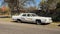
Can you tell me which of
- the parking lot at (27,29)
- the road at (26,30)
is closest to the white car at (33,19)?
the parking lot at (27,29)

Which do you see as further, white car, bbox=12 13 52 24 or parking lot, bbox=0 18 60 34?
white car, bbox=12 13 52 24

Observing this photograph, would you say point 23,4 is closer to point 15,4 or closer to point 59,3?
point 15,4

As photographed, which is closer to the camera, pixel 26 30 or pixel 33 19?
pixel 26 30

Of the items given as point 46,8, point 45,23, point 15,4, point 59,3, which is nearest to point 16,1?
point 15,4

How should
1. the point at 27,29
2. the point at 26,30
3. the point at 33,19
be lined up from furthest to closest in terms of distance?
the point at 33,19
the point at 27,29
the point at 26,30

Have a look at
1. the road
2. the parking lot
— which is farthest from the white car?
the road

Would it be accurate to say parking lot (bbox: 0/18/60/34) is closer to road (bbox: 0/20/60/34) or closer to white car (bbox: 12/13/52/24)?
road (bbox: 0/20/60/34)

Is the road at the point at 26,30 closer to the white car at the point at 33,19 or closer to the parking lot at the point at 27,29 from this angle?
the parking lot at the point at 27,29

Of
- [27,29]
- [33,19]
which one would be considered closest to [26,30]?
[27,29]

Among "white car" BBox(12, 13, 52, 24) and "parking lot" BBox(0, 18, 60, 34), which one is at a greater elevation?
"white car" BBox(12, 13, 52, 24)

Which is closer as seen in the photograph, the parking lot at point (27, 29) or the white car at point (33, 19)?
the parking lot at point (27, 29)

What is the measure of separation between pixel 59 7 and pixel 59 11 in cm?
159

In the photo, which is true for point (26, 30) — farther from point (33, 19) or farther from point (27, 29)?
point (33, 19)

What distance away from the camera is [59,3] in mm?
29547
